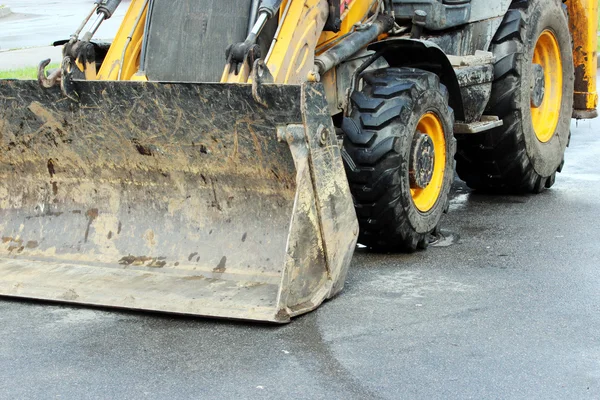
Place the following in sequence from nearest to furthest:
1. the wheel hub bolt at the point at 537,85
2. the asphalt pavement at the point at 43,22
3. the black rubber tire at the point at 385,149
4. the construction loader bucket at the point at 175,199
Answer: the construction loader bucket at the point at 175,199 < the black rubber tire at the point at 385,149 < the wheel hub bolt at the point at 537,85 < the asphalt pavement at the point at 43,22

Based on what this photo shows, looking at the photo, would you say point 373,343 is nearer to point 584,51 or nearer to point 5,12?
point 584,51

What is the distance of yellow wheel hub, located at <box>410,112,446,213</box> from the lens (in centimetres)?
700

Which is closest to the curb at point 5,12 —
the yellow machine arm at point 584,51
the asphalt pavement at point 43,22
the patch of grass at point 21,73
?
the asphalt pavement at point 43,22

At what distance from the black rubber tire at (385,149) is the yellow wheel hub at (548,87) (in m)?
2.40

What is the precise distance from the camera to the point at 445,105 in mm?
7043

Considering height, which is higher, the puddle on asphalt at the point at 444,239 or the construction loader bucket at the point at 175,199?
the construction loader bucket at the point at 175,199

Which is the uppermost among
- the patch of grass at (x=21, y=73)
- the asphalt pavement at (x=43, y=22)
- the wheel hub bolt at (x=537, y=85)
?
the asphalt pavement at (x=43, y=22)

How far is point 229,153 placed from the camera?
613 cm

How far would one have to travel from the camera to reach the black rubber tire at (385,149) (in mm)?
6453

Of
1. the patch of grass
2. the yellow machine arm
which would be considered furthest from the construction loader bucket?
the patch of grass

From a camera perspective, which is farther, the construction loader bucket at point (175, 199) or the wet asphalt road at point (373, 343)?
the construction loader bucket at point (175, 199)

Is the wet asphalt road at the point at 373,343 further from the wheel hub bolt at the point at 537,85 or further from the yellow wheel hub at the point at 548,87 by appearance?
the yellow wheel hub at the point at 548,87

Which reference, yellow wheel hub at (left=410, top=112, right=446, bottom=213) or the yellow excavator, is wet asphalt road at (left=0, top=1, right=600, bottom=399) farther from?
yellow wheel hub at (left=410, top=112, right=446, bottom=213)

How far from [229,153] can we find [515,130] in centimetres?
287
